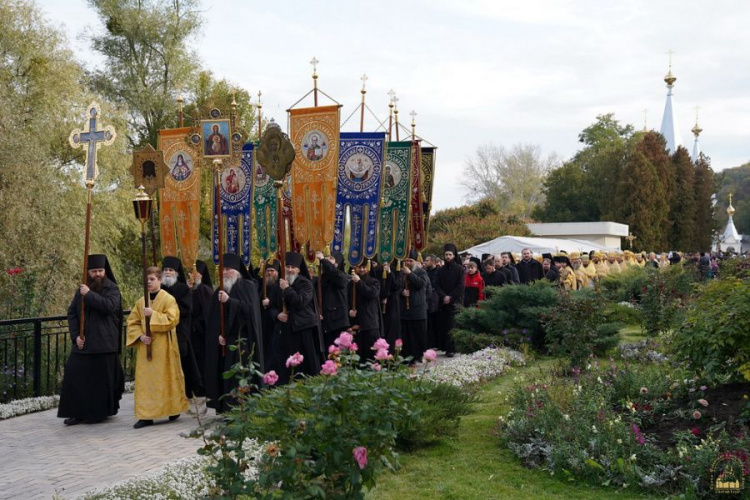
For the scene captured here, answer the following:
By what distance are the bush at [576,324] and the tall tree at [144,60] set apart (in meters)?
22.9

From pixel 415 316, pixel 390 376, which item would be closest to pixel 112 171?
pixel 415 316

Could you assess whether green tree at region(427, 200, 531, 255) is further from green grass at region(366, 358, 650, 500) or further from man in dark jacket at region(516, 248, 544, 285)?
green grass at region(366, 358, 650, 500)

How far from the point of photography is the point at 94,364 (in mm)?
9781

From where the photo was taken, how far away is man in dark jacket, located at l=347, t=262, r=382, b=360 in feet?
42.6

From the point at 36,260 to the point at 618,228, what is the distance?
36971 millimetres

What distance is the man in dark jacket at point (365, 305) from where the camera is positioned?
12977mm

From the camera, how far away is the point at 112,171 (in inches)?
896

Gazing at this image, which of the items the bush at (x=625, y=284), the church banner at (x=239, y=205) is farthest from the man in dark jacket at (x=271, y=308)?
the bush at (x=625, y=284)

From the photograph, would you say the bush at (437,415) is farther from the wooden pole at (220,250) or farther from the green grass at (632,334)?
the green grass at (632,334)

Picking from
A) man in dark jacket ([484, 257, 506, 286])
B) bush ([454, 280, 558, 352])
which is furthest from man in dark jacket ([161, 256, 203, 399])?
man in dark jacket ([484, 257, 506, 286])

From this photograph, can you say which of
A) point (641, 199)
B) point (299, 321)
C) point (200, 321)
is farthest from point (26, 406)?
point (641, 199)

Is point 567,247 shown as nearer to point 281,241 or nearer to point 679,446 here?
point 281,241

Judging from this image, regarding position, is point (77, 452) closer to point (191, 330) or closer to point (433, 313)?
point (191, 330)

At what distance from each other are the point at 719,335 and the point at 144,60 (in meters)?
29.1
